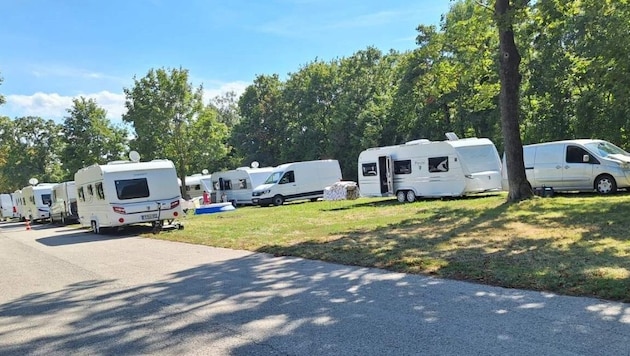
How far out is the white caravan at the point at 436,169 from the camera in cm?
1950

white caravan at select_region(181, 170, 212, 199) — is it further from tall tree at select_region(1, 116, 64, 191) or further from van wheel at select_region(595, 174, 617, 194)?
tall tree at select_region(1, 116, 64, 191)

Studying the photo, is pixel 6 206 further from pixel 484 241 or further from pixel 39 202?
pixel 484 241

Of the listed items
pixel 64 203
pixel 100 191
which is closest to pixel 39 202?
pixel 64 203

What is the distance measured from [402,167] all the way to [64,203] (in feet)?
62.5

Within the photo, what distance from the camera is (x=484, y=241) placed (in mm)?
9258

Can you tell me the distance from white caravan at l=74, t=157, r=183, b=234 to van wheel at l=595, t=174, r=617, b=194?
45.0ft

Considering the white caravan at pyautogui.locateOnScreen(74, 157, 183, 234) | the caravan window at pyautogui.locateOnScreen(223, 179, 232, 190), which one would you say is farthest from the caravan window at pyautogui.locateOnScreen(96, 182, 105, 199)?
the caravan window at pyautogui.locateOnScreen(223, 179, 232, 190)

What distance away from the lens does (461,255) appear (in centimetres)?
Answer: 812

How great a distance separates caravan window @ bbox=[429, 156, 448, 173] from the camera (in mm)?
19984

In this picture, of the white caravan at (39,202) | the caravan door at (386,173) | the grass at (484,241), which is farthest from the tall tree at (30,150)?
the grass at (484,241)

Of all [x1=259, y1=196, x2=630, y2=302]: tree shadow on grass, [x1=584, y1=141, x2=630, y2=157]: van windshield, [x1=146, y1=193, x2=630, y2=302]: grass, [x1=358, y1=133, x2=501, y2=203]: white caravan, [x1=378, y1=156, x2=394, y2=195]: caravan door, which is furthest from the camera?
[x1=378, y1=156, x2=394, y2=195]: caravan door

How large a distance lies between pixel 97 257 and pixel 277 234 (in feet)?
14.0

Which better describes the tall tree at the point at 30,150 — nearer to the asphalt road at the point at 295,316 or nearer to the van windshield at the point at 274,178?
the van windshield at the point at 274,178

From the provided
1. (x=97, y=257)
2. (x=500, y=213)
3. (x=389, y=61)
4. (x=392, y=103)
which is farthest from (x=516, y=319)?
(x=389, y=61)
